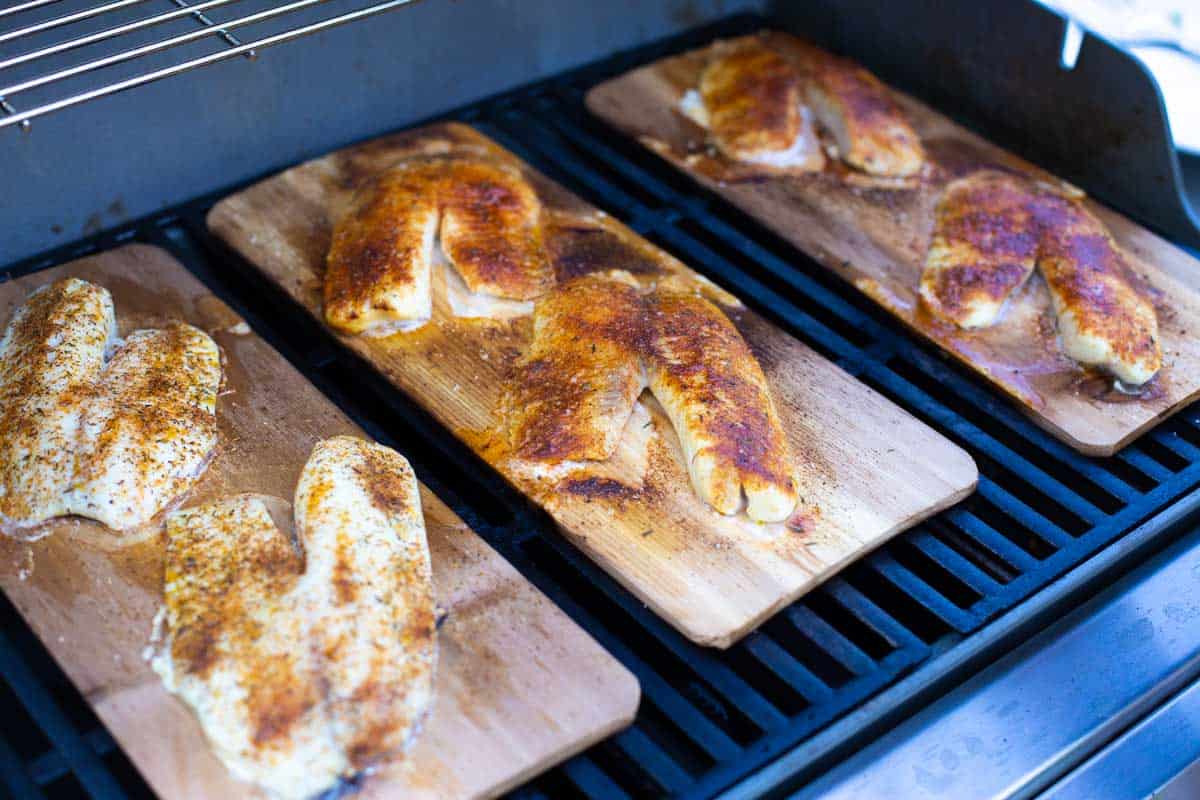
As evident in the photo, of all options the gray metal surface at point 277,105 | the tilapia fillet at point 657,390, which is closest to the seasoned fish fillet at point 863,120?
the gray metal surface at point 277,105

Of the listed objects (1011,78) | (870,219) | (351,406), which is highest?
(1011,78)

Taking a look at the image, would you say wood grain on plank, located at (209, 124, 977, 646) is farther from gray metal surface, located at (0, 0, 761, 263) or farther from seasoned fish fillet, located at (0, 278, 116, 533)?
seasoned fish fillet, located at (0, 278, 116, 533)

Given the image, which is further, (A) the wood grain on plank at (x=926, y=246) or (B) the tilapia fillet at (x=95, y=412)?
(A) the wood grain on plank at (x=926, y=246)

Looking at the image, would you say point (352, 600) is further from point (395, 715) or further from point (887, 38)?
point (887, 38)

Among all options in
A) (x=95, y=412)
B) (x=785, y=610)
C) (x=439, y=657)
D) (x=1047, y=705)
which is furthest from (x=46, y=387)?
(x=1047, y=705)

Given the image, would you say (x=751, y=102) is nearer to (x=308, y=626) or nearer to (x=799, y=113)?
(x=799, y=113)

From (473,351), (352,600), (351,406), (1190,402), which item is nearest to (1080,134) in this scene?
(1190,402)

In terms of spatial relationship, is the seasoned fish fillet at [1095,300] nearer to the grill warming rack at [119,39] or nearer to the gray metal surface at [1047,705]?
the gray metal surface at [1047,705]

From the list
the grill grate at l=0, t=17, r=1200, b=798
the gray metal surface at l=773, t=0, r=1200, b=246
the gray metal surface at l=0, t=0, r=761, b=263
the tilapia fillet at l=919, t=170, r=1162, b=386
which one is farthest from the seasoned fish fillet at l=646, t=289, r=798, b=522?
the gray metal surface at l=773, t=0, r=1200, b=246
